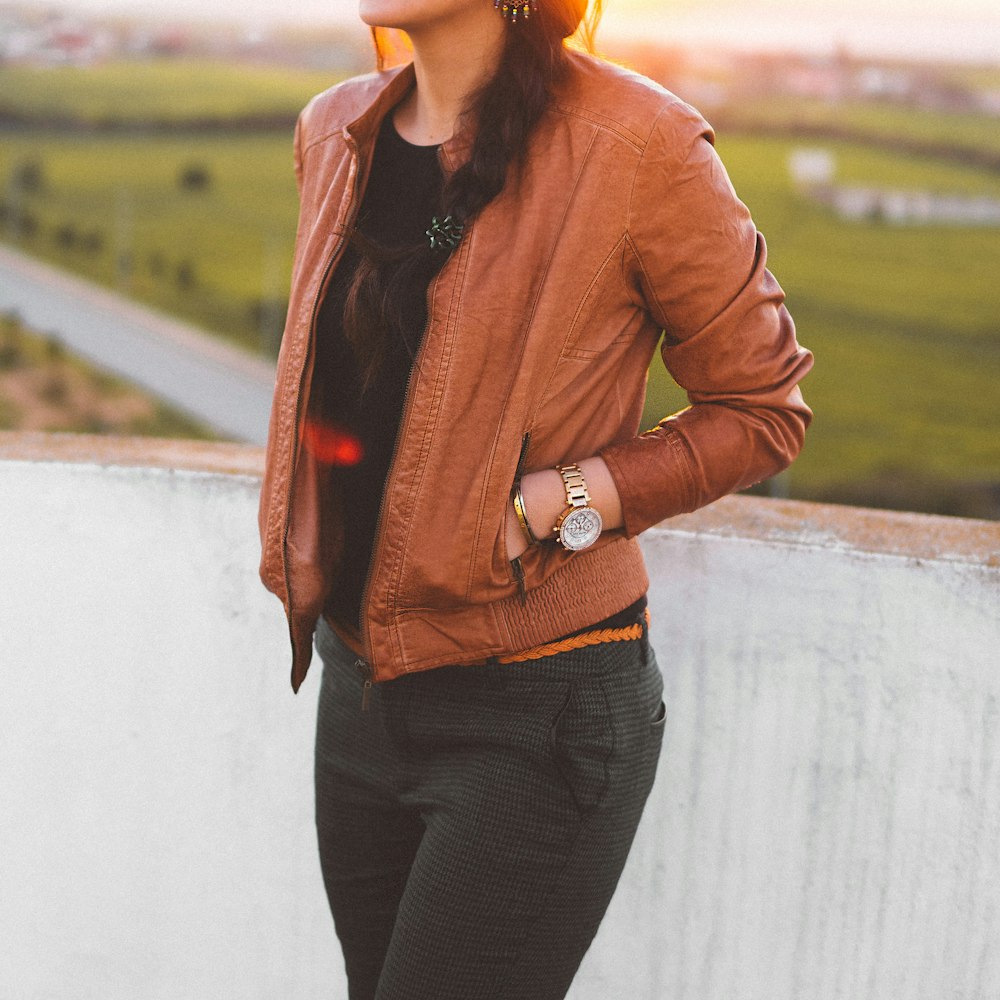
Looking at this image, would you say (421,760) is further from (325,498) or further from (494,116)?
(494,116)

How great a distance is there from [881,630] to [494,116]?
37.8 inches

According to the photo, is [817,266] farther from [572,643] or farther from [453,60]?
[572,643]

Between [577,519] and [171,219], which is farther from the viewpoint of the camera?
[171,219]

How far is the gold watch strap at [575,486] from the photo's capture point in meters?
1.24

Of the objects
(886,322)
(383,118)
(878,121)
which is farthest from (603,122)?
(878,121)

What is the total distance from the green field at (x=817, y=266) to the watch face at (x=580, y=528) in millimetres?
46798

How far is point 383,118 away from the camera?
4.52ft

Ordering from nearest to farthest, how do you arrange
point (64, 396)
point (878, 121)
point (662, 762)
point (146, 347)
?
1. point (662, 762)
2. point (64, 396)
3. point (146, 347)
4. point (878, 121)

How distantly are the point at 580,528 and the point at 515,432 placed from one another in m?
0.13

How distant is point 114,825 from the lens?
6.68ft

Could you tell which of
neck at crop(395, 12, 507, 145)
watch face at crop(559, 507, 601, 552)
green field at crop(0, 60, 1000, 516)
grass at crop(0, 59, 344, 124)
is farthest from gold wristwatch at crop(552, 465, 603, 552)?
grass at crop(0, 59, 344, 124)

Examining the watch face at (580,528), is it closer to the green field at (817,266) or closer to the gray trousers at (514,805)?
the gray trousers at (514,805)

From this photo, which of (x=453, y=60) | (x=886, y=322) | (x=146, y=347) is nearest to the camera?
(x=453, y=60)

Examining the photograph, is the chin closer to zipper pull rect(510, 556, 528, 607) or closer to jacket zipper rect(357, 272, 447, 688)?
jacket zipper rect(357, 272, 447, 688)
